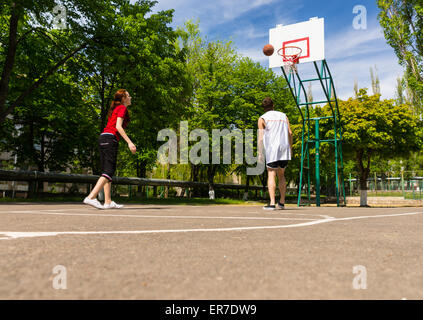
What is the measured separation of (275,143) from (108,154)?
320 centimetres

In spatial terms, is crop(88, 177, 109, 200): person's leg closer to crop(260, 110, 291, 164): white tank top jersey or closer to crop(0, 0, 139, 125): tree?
crop(260, 110, 291, 164): white tank top jersey

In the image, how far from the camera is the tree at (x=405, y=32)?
2194cm

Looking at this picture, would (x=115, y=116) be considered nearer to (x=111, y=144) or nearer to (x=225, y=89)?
(x=111, y=144)

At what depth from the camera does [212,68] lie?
85.8 feet

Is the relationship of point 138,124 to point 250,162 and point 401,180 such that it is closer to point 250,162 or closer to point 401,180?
point 250,162

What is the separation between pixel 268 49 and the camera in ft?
42.9

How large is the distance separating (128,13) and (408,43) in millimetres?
17930

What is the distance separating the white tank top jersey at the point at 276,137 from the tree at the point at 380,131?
39.5 feet

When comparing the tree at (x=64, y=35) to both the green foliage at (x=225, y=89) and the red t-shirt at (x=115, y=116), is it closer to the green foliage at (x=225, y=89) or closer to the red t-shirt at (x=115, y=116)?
the red t-shirt at (x=115, y=116)

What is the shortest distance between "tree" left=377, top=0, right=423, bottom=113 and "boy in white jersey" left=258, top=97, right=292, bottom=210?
1973cm

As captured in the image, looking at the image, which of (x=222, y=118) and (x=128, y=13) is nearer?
(x=128, y=13)

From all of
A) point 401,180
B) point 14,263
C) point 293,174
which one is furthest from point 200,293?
point 401,180

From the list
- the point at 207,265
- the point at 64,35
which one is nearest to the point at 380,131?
the point at 64,35
